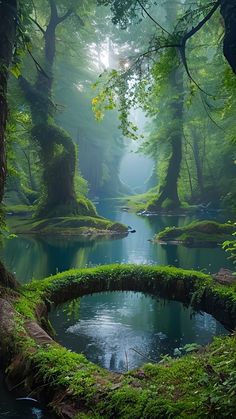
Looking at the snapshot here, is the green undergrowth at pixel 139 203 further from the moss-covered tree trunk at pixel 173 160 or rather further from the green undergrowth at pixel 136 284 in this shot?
the green undergrowth at pixel 136 284

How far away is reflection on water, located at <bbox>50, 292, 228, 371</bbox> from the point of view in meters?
7.66

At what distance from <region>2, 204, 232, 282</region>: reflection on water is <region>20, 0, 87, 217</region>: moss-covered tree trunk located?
5892 millimetres

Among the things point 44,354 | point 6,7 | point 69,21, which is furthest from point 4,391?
point 69,21

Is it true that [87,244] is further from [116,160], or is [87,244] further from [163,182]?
[116,160]

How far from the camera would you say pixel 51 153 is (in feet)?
87.7

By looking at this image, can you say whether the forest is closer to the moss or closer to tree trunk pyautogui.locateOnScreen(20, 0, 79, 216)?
tree trunk pyautogui.locateOnScreen(20, 0, 79, 216)

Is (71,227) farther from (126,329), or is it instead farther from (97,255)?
(126,329)

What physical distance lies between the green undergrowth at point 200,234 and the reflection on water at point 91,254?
1.30 metres

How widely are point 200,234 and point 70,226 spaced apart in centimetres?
854

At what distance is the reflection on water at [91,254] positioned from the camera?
15445 mm

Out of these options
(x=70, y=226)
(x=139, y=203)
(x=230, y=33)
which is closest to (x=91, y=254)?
(x=70, y=226)

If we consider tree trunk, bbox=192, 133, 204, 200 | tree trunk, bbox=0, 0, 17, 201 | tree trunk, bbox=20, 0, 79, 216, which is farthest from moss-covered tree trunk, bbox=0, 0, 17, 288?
tree trunk, bbox=192, 133, 204, 200

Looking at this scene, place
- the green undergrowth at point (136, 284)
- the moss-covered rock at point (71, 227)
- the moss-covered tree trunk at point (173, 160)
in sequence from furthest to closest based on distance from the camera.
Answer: the moss-covered tree trunk at point (173, 160), the moss-covered rock at point (71, 227), the green undergrowth at point (136, 284)

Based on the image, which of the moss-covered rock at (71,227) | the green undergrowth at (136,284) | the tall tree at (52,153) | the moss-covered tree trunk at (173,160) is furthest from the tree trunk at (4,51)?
the moss-covered tree trunk at (173,160)
